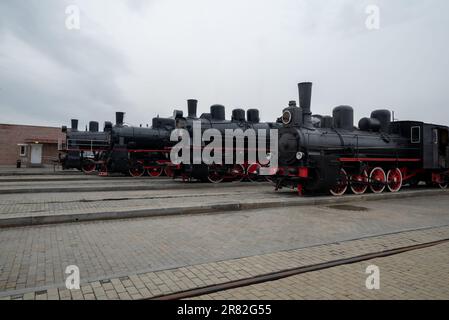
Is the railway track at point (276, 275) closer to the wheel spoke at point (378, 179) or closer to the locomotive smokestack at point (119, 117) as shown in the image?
the wheel spoke at point (378, 179)

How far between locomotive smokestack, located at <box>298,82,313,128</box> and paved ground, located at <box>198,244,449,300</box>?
765 centimetres

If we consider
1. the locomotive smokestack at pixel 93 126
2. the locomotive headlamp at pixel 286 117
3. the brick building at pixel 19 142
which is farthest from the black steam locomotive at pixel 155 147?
the brick building at pixel 19 142

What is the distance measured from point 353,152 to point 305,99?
270cm

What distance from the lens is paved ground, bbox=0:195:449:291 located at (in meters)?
4.18

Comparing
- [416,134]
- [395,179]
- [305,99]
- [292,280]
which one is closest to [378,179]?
[395,179]

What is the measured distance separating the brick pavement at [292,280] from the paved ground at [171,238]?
0.30 m

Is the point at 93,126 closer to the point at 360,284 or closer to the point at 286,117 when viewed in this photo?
the point at 286,117

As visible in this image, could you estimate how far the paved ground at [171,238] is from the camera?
4.18m

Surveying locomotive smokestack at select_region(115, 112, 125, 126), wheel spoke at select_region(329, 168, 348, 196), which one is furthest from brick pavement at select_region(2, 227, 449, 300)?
locomotive smokestack at select_region(115, 112, 125, 126)

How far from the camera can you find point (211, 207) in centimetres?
816

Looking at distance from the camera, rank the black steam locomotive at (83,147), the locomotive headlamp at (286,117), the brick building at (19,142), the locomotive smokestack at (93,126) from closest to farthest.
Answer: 1. the locomotive headlamp at (286,117)
2. the black steam locomotive at (83,147)
3. the locomotive smokestack at (93,126)
4. the brick building at (19,142)

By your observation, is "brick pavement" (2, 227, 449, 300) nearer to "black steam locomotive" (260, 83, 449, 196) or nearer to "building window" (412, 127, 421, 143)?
"black steam locomotive" (260, 83, 449, 196)
